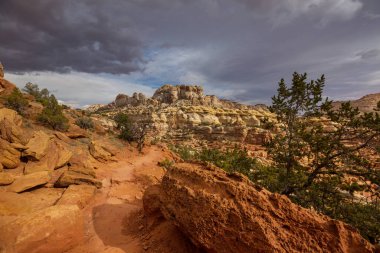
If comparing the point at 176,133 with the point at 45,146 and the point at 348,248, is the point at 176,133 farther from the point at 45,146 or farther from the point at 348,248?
the point at 348,248

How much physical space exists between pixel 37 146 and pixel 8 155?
6.10ft

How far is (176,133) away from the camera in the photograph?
196 ft

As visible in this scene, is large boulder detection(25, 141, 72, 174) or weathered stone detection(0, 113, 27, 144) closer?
large boulder detection(25, 141, 72, 174)

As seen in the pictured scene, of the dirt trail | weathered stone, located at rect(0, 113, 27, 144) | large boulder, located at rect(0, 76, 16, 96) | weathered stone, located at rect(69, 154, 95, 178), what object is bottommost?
the dirt trail

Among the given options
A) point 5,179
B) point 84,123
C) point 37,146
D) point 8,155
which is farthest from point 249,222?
point 84,123

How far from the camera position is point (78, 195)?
398 inches

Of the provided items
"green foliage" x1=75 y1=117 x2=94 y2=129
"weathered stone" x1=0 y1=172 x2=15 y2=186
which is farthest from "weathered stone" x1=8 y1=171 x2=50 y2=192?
"green foliage" x1=75 y1=117 x2=94 y2=129

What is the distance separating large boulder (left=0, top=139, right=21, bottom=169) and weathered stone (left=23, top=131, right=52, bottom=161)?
49 cm

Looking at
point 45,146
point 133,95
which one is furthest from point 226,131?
point 133,95

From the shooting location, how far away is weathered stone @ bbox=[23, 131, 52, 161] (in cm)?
1181

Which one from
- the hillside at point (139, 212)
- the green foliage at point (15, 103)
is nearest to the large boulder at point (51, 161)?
the hillside at point (139, 212)

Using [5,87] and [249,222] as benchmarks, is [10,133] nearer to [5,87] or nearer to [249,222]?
[249,222]

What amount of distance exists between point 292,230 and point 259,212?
823 millimetres

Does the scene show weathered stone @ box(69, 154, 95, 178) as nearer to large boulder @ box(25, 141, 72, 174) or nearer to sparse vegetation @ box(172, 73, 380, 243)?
large boulder @ box(25, 141, 72, 174)
